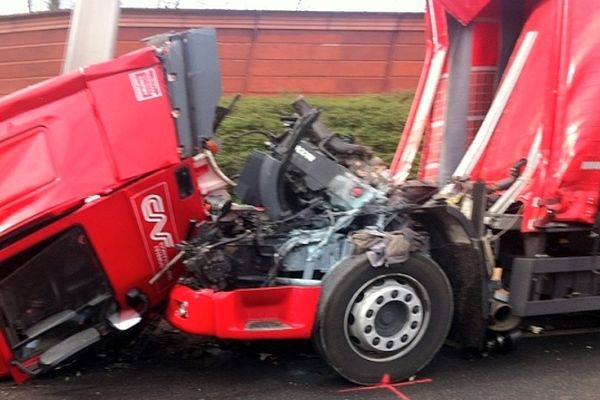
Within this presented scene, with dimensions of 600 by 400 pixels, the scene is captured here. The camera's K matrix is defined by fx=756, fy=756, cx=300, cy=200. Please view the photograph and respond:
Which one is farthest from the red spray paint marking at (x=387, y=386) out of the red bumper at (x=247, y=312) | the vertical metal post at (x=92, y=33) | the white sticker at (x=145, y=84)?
the vertical metal post at (x=92, y=33)

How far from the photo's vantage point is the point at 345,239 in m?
5.02

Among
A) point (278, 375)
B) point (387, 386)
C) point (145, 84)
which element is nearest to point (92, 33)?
point (145, 84)

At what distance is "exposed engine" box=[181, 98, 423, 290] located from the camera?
489 centimetres

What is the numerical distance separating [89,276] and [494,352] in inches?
115

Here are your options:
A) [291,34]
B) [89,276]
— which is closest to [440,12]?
[89,276]

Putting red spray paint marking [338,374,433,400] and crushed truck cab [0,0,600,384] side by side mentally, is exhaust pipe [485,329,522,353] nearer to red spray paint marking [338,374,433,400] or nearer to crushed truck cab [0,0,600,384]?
crushed truck cab [0,0,600,384]

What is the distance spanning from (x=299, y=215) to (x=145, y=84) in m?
1.34

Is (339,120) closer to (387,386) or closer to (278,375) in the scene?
(278,375)

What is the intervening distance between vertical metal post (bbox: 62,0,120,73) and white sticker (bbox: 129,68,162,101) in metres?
1.49

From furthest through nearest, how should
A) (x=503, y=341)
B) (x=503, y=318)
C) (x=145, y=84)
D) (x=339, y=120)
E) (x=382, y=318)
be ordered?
(x=339, y=120)
(x=503, y=341)
(x=503, y=318)
(x=382, y=318)
(x=145, y=84)

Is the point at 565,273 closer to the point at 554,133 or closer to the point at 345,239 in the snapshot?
the point at 554,133

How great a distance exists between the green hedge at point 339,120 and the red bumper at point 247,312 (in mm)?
3875

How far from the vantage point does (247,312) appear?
4.78 meters

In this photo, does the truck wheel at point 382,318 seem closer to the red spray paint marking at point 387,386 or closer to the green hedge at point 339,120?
the red spray paint marking at point 387,386
